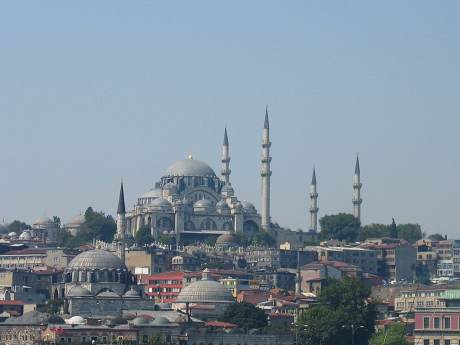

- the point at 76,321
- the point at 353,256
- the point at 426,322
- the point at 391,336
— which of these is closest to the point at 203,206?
the point at 353,256

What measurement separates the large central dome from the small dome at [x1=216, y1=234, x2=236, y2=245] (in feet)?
49.4

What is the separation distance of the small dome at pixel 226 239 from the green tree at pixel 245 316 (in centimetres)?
4074

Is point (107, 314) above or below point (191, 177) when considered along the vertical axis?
below

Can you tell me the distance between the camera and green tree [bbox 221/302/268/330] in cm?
9581

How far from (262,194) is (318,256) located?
387 inches

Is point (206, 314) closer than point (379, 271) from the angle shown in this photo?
Yes

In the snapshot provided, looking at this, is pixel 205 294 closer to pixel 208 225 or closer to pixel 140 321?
pixel 140 321

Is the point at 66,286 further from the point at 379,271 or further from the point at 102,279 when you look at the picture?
the point at 379,271

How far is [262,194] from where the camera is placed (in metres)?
144

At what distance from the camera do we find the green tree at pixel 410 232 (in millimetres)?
155250

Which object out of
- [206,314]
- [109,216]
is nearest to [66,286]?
[206,314]

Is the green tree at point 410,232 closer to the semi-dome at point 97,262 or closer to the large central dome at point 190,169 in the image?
the large central dome at point 190,169

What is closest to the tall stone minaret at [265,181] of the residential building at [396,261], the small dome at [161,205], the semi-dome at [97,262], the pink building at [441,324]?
the small dome at [161,205]

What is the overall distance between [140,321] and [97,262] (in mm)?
15316
